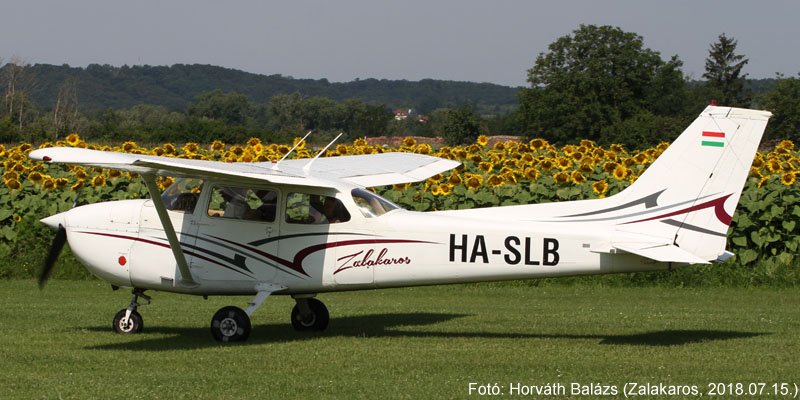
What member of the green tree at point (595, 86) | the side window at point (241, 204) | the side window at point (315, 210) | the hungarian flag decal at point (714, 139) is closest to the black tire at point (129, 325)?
the side window at point (241, 204)

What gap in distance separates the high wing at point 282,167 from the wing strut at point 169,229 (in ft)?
0.46

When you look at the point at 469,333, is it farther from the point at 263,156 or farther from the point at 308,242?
the point at 263,156

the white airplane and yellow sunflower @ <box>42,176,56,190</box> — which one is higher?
yellow sunflower @ <box>42,176,56,190</box>

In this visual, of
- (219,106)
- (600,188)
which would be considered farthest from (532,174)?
(219,106)

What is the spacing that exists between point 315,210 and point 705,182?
385 centimetres

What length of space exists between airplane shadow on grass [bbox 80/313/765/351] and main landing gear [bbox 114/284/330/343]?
114 millimetres

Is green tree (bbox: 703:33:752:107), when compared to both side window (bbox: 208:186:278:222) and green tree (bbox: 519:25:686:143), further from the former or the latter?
side window (bbox: 208:186:278:222)

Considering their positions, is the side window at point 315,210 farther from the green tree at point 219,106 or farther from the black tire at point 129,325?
the green tree at point 219,106

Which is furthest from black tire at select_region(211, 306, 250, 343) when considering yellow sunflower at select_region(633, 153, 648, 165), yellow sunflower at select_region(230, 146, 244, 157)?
yellow sunflower at select_region(633, 153, 648, 165)

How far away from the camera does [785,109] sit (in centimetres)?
7344

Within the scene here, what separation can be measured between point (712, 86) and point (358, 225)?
123 meters

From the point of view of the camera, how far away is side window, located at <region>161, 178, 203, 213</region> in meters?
12.1

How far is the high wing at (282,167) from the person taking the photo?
33.0 ft

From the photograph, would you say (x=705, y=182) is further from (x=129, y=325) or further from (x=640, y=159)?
(x=640, y=159)
